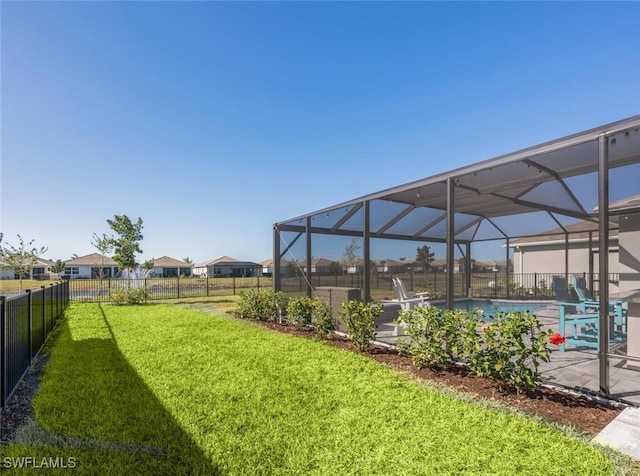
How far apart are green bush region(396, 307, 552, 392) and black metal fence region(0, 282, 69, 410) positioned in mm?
4603

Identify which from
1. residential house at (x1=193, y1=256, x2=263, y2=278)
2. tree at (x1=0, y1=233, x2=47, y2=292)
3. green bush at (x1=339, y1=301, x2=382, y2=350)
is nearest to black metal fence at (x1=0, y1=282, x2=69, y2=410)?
green bush at (x1=339, y1=301, x2=382, y2=350)

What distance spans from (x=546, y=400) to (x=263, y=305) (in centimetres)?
648

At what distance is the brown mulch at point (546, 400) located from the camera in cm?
266

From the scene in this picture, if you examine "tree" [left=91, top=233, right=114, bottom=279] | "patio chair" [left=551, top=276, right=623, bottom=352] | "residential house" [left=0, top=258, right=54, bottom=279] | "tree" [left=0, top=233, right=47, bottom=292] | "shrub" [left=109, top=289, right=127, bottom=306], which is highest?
"tree" [left=91, top=233, right=114, bottom=279]

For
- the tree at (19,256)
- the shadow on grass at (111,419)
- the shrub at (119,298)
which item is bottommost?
the shrub at (119,298)

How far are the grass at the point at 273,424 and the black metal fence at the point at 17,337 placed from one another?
1.13ft

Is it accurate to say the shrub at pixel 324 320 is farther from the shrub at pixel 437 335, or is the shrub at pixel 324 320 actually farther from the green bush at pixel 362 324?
the shrub at pixel 437 335

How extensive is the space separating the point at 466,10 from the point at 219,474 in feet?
28.4

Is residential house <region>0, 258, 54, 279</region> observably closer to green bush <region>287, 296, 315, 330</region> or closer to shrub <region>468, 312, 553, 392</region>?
green bush <region>287, 296, 315, 330</region>

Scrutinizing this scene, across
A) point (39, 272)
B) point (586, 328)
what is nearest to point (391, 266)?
point (586, 328)

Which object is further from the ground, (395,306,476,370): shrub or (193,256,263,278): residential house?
(395,306,476,370): shrub

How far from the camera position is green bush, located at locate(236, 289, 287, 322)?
25.8ft

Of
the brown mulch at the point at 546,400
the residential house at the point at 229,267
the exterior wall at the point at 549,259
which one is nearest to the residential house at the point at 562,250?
the exterior wall at the point at 549,259

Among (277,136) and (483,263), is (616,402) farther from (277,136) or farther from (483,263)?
(277,136)
